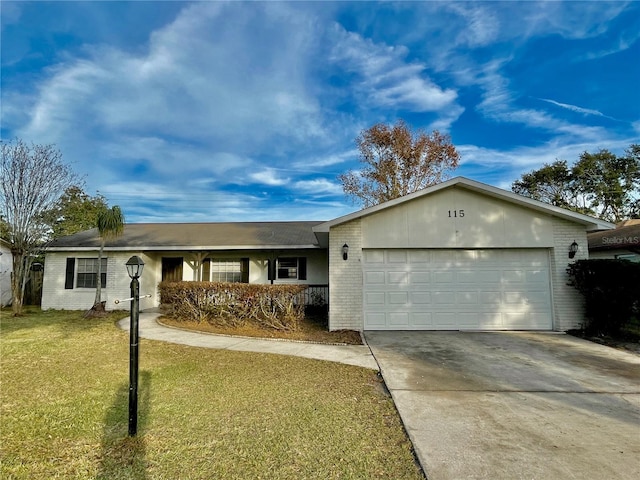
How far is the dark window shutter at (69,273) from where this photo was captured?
1402cm

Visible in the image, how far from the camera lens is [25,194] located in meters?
12.5

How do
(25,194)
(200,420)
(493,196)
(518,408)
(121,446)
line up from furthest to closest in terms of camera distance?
(25,194), (493,196), (518,408), (200,420), (121,446)

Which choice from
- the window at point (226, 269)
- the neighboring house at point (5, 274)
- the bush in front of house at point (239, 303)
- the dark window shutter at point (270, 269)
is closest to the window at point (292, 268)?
the dark window shutter at point (270, 269)

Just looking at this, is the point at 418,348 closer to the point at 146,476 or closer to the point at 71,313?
the point at 146,476

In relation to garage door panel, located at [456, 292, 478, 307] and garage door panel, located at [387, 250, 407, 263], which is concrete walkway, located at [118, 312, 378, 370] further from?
garage door panel, located at [456, 292, 478, 307]

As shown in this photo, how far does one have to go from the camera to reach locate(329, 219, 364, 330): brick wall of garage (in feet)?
31.4

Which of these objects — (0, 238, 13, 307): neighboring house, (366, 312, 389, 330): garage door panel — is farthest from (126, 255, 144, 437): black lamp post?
(0, 238, 13, 307): neighboring house

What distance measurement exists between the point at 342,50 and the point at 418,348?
9.84 metres

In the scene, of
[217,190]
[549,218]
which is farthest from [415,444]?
[217,190]

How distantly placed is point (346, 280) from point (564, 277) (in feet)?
19.3

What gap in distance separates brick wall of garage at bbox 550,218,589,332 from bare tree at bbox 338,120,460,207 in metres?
15.5

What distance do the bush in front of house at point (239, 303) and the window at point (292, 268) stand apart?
4719 mm

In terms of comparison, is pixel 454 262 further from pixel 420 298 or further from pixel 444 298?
pixel 420 298

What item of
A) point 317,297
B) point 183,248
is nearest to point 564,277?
point 317,297
